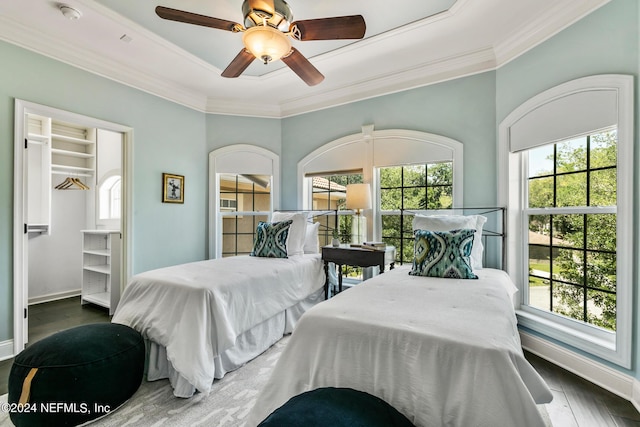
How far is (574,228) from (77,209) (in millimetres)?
6047

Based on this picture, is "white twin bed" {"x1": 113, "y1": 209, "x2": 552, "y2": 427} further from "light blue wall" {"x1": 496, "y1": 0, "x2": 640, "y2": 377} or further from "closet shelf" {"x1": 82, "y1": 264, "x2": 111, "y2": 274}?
"closet shelf" {"x1": 82, "y1": 264, "x2": 111, "y2": 274}

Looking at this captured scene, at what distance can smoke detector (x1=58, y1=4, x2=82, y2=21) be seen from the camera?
2350 mm

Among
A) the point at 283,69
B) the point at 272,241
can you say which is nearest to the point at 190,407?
the point at 272,241

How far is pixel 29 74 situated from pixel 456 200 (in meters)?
4.21

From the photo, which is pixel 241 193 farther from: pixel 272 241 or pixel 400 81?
pixel 400 81

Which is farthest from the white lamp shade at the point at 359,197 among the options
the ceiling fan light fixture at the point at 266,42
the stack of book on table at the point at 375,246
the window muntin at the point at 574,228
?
the ceiling fan light fixture at the point at 266,42

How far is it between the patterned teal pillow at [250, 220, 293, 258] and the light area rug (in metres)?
1.24

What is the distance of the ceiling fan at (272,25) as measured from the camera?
1.85 metres

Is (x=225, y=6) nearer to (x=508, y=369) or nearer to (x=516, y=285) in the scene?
(x=508, y=369)

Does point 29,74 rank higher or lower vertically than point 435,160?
higher

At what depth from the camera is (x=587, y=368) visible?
2.12 m

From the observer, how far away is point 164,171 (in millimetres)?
3754

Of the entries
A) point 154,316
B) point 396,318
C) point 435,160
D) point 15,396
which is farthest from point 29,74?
point 435,160

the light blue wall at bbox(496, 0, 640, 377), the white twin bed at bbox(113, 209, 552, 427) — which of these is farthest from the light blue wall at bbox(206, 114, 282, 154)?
the light blue wall at bbox(496, 0, 640, 377)
